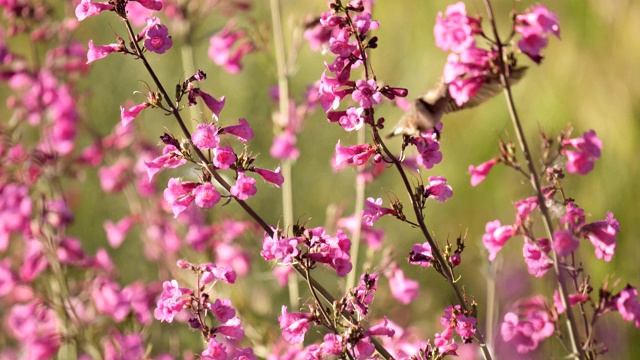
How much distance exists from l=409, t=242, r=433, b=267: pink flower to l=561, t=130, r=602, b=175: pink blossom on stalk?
0.40 metres

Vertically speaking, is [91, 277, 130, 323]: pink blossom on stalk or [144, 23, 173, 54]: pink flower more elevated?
[144, 23, 173, 54]: pink flower

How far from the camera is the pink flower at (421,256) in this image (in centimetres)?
215

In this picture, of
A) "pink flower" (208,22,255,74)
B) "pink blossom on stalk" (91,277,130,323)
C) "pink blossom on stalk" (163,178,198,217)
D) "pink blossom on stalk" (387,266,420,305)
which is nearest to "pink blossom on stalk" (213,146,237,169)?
"pink blossom on stalk" (163,178,198,217)

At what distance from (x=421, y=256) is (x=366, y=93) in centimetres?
40

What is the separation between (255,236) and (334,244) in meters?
2.00

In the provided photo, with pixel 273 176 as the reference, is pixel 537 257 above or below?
below

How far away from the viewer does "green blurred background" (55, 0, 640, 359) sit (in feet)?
15.6

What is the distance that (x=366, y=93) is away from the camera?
82.1 inches

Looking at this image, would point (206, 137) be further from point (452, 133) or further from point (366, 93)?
point (452, 133)

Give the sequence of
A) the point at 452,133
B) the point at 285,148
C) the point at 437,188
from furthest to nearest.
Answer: the point at 452,133 < the point at 285,148 < the point at 437,188

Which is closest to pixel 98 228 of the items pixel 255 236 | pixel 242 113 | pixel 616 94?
pixel 242 113

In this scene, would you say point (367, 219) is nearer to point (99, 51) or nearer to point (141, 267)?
point (99, 51)

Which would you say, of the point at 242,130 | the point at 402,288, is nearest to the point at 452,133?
the point at 402,288

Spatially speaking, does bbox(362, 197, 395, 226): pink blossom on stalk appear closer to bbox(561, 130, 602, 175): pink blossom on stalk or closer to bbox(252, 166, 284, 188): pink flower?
bbox(252, 166, 284, 188): pink flower
